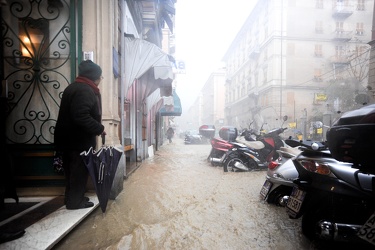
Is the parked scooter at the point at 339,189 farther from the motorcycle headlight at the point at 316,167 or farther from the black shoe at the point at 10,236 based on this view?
the black shoe at the point at 10,236

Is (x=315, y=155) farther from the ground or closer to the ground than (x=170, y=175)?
farther from the ground

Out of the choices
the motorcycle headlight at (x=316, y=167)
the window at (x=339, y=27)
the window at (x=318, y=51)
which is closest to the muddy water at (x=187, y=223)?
the motorcycle headlight at (x=316, y=167)

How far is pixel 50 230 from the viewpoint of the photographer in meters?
2.54

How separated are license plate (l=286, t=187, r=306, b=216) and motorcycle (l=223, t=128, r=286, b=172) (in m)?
4.21

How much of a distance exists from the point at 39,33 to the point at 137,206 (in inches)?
136

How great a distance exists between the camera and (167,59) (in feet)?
19.3

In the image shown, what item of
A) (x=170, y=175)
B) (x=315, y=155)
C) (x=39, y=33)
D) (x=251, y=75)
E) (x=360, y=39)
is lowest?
(x=170, y=175)

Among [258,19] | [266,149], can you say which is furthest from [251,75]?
[266,149]

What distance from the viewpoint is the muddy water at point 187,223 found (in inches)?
102

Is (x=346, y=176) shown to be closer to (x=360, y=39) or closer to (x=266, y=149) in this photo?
(x=266, y=149)

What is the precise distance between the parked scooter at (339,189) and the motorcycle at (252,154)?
422cm

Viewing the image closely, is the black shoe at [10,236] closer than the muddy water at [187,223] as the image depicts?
Yes

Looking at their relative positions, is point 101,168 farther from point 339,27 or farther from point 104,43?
point 339,27

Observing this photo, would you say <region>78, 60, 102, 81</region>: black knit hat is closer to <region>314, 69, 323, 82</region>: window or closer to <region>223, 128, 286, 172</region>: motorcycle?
<region>223, 128, 286, 172</region>: motorcycle
